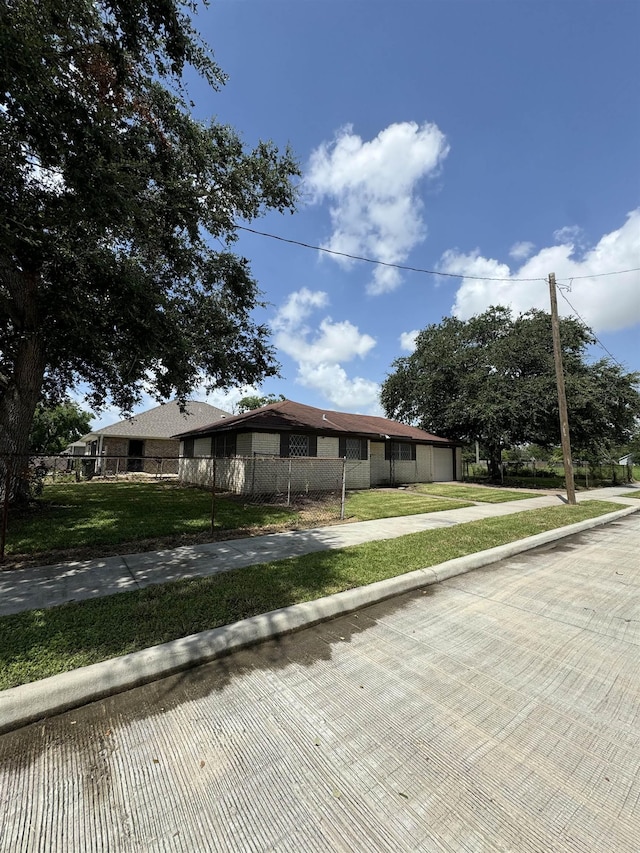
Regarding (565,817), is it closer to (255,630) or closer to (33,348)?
(255,630)

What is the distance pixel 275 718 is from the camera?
251 centimetres

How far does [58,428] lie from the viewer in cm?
3147

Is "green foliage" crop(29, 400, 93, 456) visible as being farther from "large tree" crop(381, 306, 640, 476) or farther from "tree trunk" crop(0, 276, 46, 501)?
"large tree" crop(381, 306, 640, 476)

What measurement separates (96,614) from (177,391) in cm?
963

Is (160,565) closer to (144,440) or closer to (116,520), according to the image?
(116,520)

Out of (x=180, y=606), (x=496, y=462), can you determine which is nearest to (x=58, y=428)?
(x=496, y=462)

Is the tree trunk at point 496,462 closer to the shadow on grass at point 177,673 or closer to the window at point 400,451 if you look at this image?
the window at point 400,451

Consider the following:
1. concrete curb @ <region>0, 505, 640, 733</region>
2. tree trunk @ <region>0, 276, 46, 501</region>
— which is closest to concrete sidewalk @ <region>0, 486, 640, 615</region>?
concrete curb @ <region>0, 505, 640, 733</region>

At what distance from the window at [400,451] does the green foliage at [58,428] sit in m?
23.7

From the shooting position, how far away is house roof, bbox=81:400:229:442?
24.5m

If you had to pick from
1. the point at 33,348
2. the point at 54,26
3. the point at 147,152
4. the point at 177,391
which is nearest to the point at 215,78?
the point at 147,152

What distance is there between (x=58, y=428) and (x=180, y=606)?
34043mm

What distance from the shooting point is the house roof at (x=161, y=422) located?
24500 mm

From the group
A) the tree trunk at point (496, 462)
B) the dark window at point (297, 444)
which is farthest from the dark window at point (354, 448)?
the tree trunk at point (496, 462)
